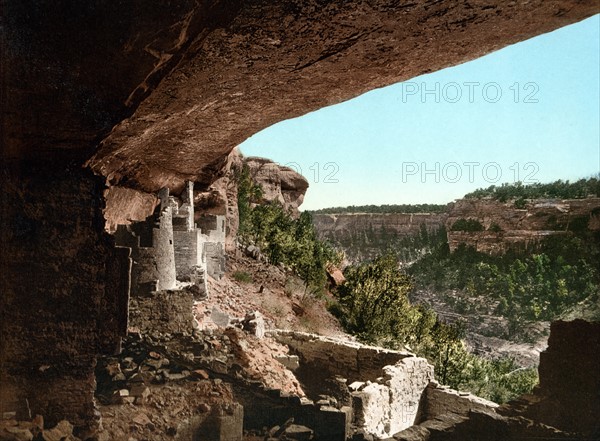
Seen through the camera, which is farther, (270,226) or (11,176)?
(270,226)

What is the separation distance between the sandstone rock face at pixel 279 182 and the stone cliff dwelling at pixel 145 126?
31.5 meters

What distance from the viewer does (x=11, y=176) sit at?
405cm

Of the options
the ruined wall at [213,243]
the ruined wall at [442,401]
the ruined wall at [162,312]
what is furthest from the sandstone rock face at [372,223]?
the ruined wall at [162,312]

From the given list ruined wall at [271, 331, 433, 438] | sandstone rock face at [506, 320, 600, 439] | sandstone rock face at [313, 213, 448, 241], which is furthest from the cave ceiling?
sandstone rock face at [313, 213, 448, 241]

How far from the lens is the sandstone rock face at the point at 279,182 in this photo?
1524 inches

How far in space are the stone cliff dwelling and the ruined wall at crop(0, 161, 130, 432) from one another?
0.04ft

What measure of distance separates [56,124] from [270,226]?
26925 millimetres

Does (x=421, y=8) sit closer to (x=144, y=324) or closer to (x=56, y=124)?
(x=56, y=124)

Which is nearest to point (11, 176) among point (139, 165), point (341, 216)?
point (139, 165)

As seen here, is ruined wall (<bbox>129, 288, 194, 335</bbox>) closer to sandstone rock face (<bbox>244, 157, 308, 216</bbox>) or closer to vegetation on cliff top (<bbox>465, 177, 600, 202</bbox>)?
sandstone rock face (<bbox>244, 157, 308, 216</bbox>)

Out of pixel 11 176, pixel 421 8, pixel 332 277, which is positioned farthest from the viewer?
pixel 332 277

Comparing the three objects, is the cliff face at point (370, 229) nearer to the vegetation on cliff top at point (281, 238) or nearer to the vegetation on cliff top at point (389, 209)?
the vegetation on cliff top at point (389, 209)

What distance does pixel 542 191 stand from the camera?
53156 millimetres

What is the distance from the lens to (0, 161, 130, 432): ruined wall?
402 centimetres
